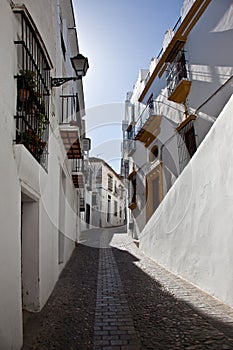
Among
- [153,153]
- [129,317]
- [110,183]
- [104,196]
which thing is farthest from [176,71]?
[110,183]

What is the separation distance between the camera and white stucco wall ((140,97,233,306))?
484cm

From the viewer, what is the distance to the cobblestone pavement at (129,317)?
3.51 metres

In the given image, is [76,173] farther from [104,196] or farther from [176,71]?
[104,196]

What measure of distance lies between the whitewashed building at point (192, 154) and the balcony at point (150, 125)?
5 centimetres

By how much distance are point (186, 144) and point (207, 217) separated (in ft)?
15.7

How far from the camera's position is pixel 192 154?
9625 mm

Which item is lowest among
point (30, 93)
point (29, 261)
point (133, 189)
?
point (29, 261)

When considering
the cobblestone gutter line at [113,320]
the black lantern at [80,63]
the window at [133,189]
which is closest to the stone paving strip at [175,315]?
the cobblestone gutter line at [113,320]

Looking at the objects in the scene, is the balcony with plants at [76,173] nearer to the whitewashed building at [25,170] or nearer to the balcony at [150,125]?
the balcony at [150,125]

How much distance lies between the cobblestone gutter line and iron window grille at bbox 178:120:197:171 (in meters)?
4.56

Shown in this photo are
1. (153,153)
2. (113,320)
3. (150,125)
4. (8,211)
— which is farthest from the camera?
(153,153)

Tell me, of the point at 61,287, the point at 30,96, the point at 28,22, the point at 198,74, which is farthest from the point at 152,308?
the point at 198,74

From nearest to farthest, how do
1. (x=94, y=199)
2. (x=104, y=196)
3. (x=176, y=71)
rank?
1. (x=176, y=71)
2. (x=94, y=199)
3. (x=104, y=196)

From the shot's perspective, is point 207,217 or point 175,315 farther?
point 207,217
